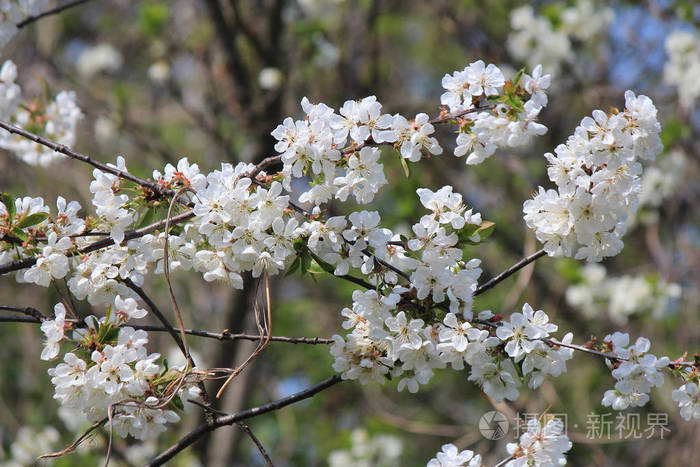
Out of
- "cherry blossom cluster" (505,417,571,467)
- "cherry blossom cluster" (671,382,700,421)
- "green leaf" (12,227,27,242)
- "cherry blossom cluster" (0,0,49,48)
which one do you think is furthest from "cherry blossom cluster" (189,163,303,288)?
"cherry blossom cluster" (0,0,49,48)

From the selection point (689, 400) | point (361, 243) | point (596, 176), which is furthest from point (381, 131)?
point (689, 400)

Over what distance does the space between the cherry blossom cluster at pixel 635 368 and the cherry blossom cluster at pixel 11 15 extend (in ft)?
7.19

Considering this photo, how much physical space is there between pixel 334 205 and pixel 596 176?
3284mm

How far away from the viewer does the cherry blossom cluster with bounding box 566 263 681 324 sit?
480 cm

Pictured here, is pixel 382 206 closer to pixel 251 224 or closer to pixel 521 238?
pixel 521 238

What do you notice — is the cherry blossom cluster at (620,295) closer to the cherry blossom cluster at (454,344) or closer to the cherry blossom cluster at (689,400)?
the cherry blossom cluster at (689,400)

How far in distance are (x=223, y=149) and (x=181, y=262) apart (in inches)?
123

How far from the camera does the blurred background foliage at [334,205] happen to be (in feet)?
15.0

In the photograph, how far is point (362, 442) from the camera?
483cm

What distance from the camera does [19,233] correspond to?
1.52 m

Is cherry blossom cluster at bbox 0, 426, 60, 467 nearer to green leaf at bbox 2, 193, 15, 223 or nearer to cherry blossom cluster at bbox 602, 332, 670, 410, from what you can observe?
green leaf at bbox 2, 193, 15, 223

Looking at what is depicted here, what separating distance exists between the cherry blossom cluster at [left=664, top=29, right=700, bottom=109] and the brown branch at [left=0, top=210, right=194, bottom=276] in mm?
4304

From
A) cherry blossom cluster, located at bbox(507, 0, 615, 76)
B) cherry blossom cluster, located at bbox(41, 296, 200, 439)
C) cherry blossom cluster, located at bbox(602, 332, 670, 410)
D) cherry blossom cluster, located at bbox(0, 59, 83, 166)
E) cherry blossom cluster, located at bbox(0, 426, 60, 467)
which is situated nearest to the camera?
cherry blossom cluster, located at bbox(41, 296, 200, 439)

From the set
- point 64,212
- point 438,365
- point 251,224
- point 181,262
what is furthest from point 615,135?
point 64,212
